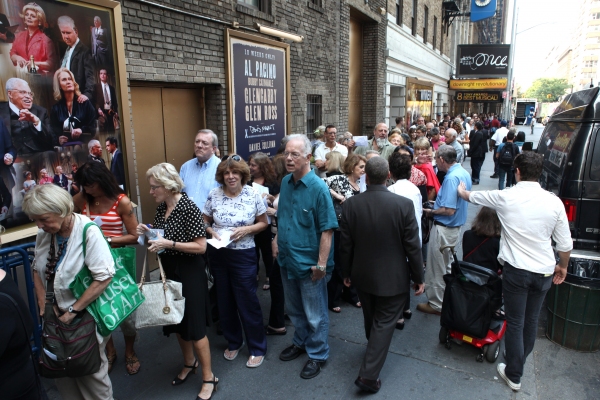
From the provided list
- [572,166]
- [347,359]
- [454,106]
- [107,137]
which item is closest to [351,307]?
[347,359]

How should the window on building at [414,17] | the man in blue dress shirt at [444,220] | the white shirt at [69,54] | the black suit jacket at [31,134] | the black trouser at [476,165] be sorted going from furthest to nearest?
the window on building at [414,17] → the black trouser at [476,165] → the white shirt at [69,54] → the man in blue dress shirt at [444,220] → the black suit jacket at [31,134]

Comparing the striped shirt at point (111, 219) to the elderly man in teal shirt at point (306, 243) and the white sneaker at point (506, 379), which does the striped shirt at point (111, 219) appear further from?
the white sneaker at point (506, 379)

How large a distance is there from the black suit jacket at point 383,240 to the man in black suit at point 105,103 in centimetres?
330

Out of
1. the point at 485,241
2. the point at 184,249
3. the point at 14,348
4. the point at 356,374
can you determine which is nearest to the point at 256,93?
the point at 485,241

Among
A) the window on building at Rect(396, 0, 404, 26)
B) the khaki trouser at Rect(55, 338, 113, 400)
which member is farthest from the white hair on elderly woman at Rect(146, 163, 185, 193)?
the window on building at Rect(396, 0, 404, 26)

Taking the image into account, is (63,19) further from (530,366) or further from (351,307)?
(530,366)

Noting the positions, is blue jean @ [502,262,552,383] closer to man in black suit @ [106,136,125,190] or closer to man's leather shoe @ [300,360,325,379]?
man's leather shoe @ [300,360,325,379]

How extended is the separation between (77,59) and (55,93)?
489mm

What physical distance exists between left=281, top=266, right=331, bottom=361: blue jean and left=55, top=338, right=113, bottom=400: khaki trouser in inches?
59.4

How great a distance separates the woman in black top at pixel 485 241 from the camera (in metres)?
3.94

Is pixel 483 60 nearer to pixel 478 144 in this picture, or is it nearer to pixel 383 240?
pixel 478 144

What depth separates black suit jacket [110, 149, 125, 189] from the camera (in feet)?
17.1

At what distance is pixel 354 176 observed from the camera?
15.3 feet

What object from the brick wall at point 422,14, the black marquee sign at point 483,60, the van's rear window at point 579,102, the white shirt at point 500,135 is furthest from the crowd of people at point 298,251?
the black marquee sign at point 483,60
